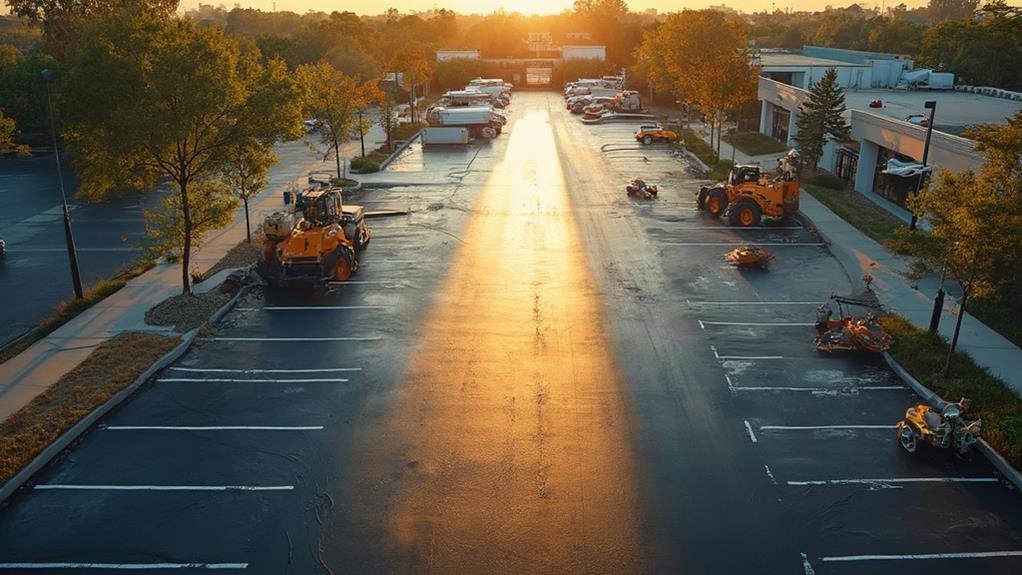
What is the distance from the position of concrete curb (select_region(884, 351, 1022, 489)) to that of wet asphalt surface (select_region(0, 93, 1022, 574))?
0.31 meters

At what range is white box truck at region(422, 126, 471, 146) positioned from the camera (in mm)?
54500

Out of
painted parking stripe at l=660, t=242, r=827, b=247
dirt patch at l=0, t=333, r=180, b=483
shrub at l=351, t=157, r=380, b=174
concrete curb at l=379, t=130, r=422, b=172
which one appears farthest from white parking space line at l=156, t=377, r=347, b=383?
concrete curb at l=379, t=130, r=422, b=172

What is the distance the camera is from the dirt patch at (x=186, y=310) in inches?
832

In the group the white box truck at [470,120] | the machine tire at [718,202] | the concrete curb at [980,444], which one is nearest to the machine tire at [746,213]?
the machine tire at [718,202]

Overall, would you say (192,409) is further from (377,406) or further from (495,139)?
(495,139)

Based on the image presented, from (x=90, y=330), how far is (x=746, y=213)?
2325 cm

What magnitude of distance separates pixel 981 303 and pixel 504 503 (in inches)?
628

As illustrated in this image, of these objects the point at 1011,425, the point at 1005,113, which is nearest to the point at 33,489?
the point at 1011,425

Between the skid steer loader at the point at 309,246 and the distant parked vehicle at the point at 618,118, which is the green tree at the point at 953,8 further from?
the skid steer loader at the point at 309,246

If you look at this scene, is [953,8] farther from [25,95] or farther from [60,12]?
[25,95]

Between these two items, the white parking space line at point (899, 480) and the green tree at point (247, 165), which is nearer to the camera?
the white parking space line at point (899, 480)

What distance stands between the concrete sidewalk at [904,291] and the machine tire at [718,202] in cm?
339

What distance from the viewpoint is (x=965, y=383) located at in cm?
1694

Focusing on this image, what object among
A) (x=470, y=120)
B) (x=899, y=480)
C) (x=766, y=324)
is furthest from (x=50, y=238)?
(x=470, y=120)
